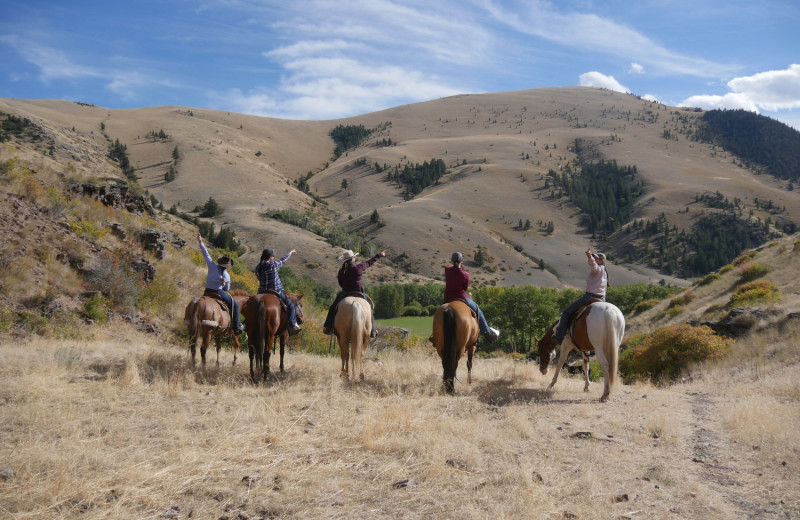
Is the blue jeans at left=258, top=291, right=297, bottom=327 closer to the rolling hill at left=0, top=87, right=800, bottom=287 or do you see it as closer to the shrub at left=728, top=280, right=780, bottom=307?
the shrub at left=728, top=280, right=780, bottom=307

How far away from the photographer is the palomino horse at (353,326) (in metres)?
10.3

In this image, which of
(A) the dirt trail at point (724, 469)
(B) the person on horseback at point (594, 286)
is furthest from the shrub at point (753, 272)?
(A) the dirt trail at point (724, 469)

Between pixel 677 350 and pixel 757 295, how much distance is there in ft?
22.4

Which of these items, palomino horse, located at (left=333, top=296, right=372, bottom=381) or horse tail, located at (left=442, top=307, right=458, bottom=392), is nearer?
horse tail, located at (left=442, top=307, right=458, bottom=392)

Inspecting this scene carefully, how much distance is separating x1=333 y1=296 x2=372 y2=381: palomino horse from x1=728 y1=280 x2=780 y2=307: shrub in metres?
17.5

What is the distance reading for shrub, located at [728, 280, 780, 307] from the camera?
2055 centimetres

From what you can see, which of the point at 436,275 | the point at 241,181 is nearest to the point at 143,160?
the point at 241,181

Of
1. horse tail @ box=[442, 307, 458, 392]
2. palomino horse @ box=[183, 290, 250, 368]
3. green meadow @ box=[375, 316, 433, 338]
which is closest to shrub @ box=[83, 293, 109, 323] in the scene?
palomino horse @ box=[183, 290, 250, 368]

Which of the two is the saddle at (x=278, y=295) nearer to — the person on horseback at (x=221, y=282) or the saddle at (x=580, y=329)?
the person on horseback at (x=221, y=282)

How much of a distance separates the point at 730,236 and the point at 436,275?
79993mm

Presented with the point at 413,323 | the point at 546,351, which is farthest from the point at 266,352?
the point at 413,323

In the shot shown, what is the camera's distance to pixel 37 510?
4.14 meters

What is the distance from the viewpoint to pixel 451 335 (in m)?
9.87

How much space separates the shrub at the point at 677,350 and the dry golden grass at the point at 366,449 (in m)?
6.32
